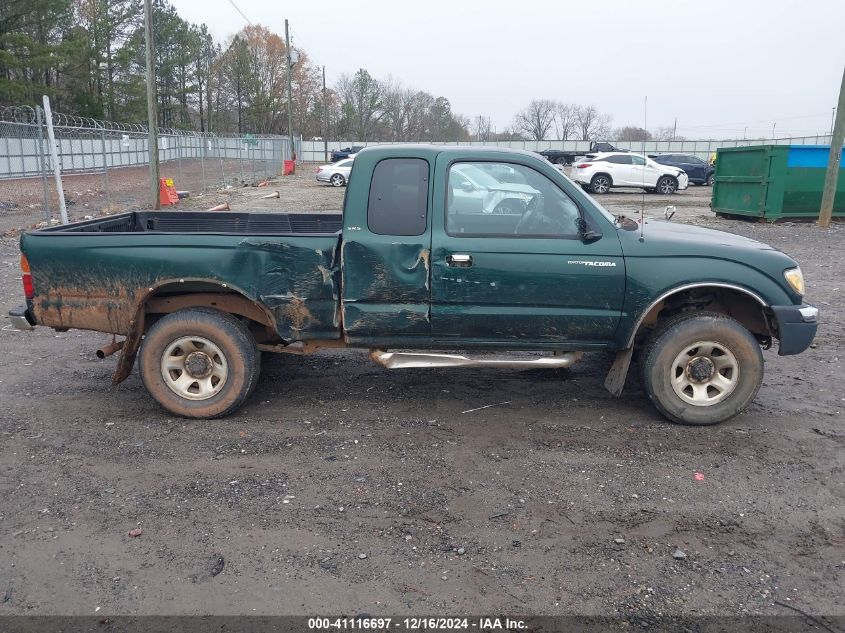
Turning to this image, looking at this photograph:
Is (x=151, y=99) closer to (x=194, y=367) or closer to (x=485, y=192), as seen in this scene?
(x=194, y=367)

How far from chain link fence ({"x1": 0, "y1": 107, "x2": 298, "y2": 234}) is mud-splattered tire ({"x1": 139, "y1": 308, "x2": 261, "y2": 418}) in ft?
36.4

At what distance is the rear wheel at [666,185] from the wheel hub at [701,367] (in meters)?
25.4

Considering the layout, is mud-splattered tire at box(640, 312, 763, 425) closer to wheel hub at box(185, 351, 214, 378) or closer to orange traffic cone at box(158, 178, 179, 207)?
wheel hub at box(185, 351, 214, 378)

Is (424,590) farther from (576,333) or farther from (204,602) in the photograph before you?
(576,333)

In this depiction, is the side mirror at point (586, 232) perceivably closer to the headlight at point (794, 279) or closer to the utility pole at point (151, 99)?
the headlight at point (794, 279)

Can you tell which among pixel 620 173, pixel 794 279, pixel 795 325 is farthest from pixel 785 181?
pixel 795 325

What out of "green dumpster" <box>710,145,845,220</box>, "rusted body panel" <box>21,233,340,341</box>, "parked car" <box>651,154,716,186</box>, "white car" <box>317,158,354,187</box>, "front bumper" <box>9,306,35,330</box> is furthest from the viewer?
"parked car" <box>651,154,716,186</box>

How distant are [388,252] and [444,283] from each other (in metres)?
0.44

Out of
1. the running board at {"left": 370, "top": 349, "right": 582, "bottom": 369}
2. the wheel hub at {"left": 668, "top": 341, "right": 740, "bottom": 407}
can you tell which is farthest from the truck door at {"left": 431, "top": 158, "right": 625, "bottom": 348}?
the wheel hub at {"left": 668, "top": 341, "right": 740, "bottom": 407}

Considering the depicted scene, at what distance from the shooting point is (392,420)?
5.31 m

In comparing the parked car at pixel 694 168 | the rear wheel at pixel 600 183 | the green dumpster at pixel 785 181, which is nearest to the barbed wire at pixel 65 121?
the green dumpster at pixel 785 181

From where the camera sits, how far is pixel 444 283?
501 cm

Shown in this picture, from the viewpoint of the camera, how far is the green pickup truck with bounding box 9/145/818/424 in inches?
197

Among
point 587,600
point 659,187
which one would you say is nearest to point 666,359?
point 587,600
